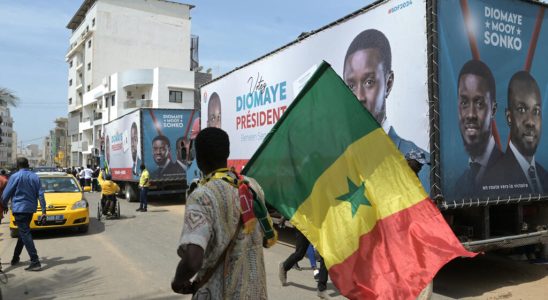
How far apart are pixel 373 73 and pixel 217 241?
4538 mm

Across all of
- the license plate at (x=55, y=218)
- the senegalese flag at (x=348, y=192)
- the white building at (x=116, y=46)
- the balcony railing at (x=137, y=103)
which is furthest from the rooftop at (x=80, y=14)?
the senegalese flag at (x=348, y=192)

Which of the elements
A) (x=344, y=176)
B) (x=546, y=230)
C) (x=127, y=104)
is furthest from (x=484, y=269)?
(x=127, y=104)

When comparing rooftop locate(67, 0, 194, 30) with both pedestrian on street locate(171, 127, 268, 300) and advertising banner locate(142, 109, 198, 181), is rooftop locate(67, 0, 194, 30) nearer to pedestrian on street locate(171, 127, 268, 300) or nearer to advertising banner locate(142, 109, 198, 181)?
advertising banner locate(142, 109, 198, 181)

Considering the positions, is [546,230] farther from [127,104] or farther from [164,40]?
[164,40]

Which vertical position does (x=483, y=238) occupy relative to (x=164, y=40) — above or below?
below

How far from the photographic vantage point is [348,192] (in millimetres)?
3340

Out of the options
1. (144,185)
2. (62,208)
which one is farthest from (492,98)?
(144,185)

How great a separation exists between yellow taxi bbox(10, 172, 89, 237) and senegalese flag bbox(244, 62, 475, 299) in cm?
825

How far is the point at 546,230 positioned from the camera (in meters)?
6.44

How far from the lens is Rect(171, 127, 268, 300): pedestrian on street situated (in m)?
2.11

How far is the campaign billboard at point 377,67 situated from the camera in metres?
5.52

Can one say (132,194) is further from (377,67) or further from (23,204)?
(377,67)

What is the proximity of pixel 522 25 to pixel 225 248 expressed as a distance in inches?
228

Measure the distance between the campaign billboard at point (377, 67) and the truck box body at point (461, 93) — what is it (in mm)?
14
